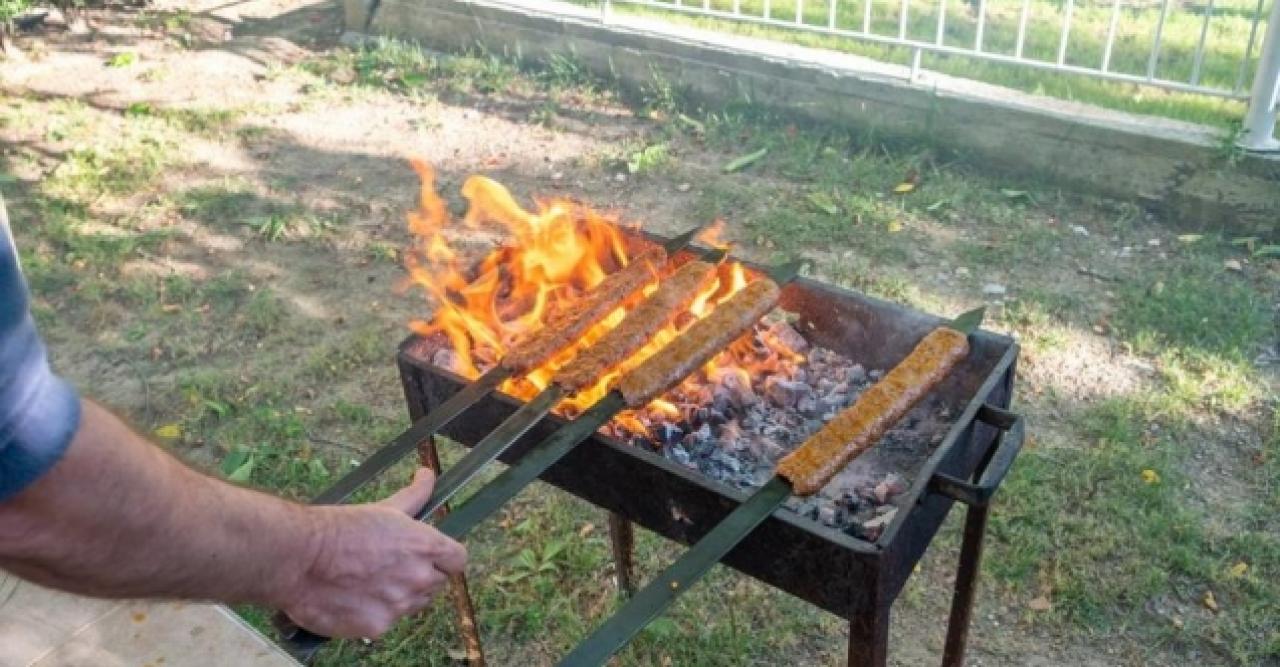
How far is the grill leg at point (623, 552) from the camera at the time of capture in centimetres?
295

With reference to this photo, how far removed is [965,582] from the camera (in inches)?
87.0

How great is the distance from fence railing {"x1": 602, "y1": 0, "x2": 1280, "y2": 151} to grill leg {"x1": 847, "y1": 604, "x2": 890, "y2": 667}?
3.98 metres

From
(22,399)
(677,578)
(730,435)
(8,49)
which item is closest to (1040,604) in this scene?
(730,435)

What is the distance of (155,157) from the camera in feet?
19.8

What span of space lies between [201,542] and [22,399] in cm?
33

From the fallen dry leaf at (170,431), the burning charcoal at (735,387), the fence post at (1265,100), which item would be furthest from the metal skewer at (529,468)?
the fence post at (1265,100)

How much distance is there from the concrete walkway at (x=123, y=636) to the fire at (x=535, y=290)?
995mm

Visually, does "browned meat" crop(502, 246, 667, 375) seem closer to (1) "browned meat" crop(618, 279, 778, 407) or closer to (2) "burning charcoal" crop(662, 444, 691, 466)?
(1) "browned meat" crop(618, 279, 778, 407)

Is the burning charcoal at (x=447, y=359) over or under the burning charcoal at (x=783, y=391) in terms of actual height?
Answer: over

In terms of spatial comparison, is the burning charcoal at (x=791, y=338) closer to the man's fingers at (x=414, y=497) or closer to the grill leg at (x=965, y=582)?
the grill leg at (x=965, y=582)

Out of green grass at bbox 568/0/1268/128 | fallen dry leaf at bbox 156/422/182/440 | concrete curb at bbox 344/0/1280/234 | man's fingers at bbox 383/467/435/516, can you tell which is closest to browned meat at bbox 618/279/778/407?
man's fingers at bbox 383/467/435/516

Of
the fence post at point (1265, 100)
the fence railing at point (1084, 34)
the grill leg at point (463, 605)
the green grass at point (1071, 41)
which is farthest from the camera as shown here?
the green grass at point (1071, 41)

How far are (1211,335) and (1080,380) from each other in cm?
62

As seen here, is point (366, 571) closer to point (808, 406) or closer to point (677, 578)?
point (677, 578)
